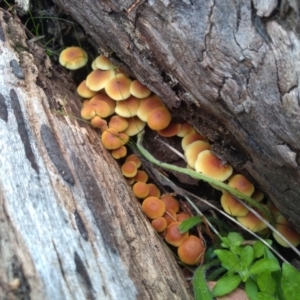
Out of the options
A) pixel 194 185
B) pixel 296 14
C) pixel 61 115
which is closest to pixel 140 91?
pixel 61 115

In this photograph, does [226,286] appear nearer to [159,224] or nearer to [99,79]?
[159,224]

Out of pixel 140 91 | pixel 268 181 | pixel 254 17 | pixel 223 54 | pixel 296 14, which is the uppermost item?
pixel 296 14

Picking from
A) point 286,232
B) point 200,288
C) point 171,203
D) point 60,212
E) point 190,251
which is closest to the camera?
point 60,212

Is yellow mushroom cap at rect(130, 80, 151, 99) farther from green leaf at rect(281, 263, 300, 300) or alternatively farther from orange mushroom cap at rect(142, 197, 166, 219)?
green leaf at rect(281, 263, 300, 300)

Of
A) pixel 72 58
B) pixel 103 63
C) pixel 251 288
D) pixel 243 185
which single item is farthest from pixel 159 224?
pixel 72 58

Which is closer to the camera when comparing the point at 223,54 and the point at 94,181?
the point at 223,54

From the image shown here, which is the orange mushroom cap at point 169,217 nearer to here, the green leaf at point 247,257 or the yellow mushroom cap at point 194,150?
the yellow mushroom cap at point 194,150

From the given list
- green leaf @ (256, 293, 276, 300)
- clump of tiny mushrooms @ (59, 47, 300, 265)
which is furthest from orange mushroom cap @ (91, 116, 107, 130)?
green leaf @ (256, 293, 276, 300)

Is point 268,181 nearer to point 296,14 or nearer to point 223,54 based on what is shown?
point 223,54
